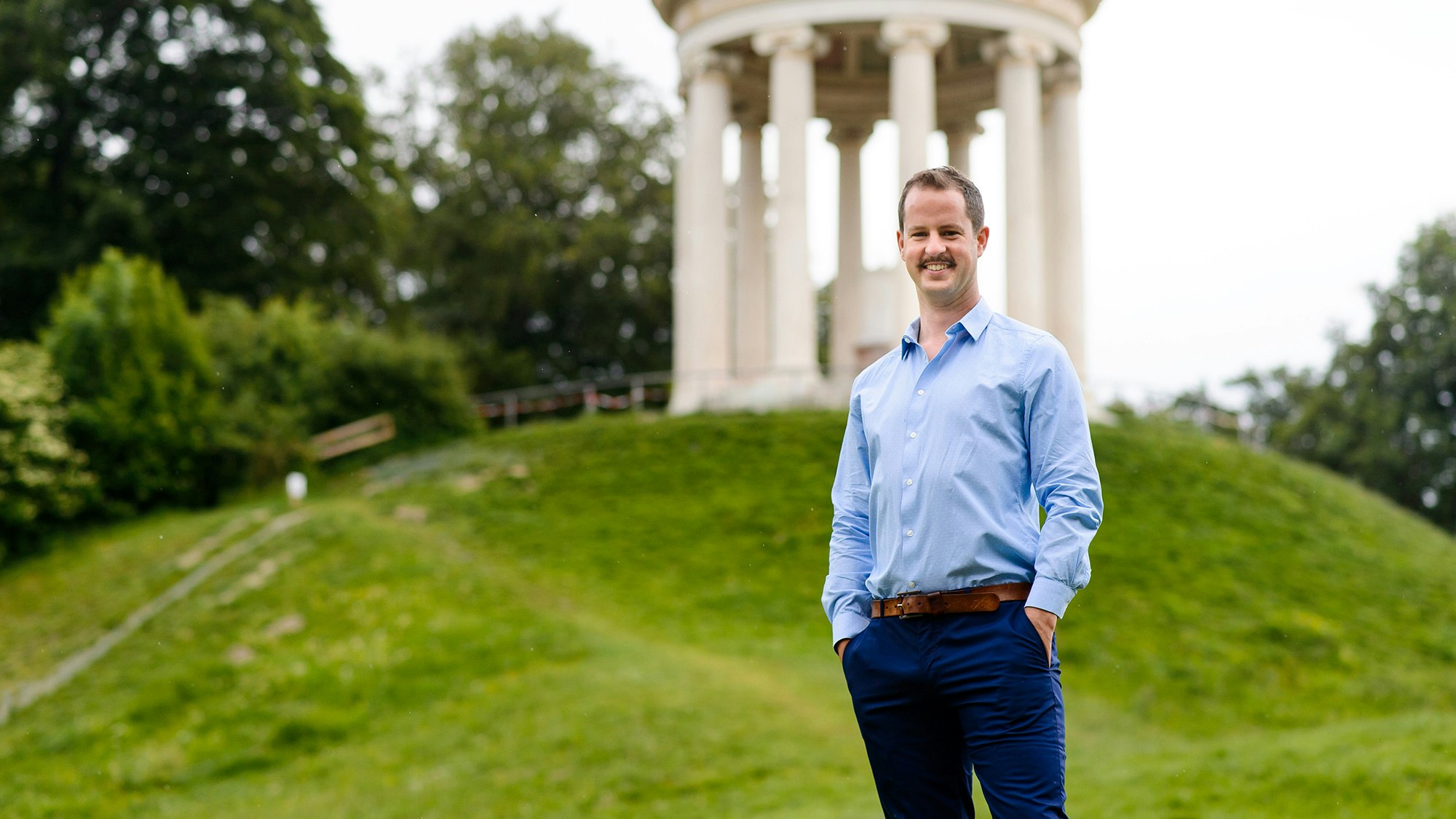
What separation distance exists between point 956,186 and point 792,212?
75.4ft

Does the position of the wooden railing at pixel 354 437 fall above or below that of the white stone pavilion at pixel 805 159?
below

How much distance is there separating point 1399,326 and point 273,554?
3725 centimetres

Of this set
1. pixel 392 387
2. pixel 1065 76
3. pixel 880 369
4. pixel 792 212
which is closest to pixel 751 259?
A: pixel 792 212

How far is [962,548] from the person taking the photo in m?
3.60

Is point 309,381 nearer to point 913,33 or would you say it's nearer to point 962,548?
point 913,33

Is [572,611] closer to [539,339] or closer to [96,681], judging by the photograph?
[96,681]

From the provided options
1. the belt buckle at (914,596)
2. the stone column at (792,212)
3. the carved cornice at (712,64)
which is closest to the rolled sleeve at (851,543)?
the belt buckle at (914,596)

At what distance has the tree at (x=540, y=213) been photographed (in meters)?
42.5

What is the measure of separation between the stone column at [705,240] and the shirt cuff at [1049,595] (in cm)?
2432

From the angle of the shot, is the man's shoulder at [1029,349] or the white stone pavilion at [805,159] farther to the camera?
the white stone pavilion at [805,159]

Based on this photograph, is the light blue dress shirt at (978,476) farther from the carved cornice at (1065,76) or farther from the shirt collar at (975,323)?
the carved cornice at (1065,76)

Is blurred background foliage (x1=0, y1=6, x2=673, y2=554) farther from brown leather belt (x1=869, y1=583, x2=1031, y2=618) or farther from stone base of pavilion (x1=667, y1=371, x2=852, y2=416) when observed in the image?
brown leather belt (x1=869, y1=583, x2=1031, y2=618)

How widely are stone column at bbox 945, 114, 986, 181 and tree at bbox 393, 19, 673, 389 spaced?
12507 millimetres

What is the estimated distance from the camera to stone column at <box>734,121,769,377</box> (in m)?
31.2
